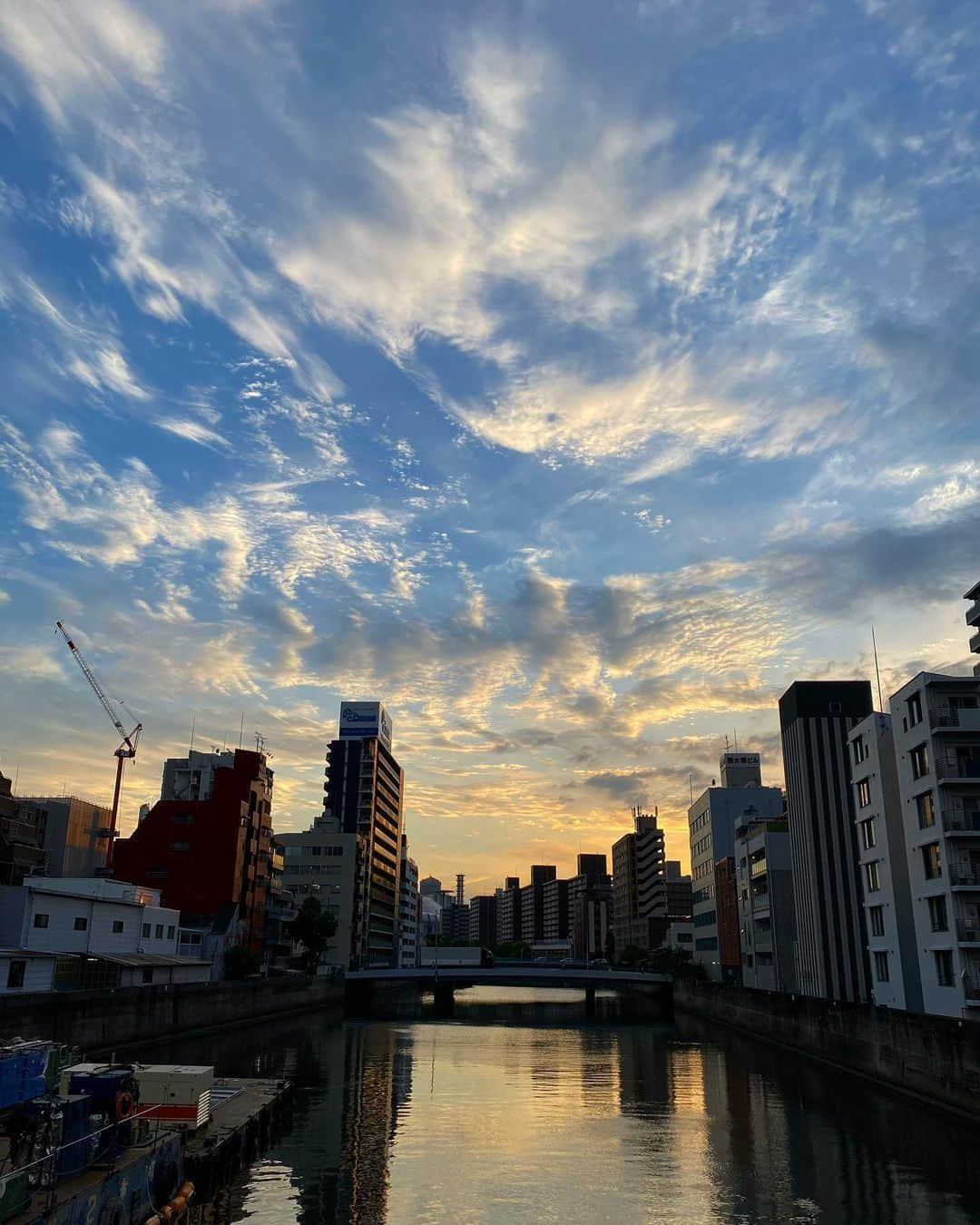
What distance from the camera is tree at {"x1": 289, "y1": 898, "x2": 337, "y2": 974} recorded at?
131 meters

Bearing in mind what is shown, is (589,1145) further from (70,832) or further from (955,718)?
(70,832)

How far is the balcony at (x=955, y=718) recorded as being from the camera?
5775cm

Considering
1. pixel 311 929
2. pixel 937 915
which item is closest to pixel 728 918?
pixel 311 929

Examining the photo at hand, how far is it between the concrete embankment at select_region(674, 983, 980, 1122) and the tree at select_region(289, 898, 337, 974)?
62957mm

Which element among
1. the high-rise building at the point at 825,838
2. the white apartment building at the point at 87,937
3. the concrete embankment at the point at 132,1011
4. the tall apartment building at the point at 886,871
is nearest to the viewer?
the concrete embankment at the point at 132,1011

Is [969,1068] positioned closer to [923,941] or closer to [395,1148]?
[923,941]

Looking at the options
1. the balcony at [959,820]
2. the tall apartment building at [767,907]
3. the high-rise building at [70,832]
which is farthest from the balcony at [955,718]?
the high-rise building at [70,832]

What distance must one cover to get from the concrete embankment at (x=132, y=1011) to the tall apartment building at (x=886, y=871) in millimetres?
52644

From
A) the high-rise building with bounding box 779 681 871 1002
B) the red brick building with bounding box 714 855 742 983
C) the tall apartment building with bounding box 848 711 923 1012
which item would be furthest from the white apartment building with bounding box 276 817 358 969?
the tall apartment building with bounding box 848 711 923 1012

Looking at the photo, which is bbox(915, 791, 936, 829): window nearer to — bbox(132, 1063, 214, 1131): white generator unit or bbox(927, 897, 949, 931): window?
bbox(927, 897, 949, 931): window

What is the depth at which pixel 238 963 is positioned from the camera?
103 m

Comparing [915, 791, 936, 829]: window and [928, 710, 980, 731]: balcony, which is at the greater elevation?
[928, 710, 980, 731]: balcony

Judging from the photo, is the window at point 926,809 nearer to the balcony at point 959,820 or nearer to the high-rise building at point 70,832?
the balcony at point 959,820

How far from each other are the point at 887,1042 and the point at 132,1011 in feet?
162
